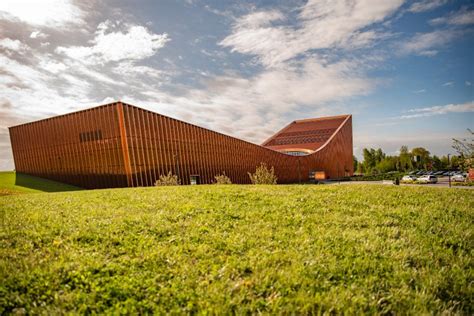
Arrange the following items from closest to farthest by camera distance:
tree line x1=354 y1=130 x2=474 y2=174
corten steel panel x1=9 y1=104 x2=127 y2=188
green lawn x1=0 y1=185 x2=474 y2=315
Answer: green lawn x1=0 y1=185 x2=474 y2=315 → corten steel panel x1=9 y1=104 x2=127 y2=188 → tree line x1=354 y1=130 x2=474 y2=174

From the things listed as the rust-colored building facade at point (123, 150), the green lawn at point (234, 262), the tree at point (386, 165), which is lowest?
the tree at point (386, 165)

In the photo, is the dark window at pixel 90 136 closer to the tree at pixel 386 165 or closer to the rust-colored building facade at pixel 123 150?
the rust-colored building facade at pixel 123 150

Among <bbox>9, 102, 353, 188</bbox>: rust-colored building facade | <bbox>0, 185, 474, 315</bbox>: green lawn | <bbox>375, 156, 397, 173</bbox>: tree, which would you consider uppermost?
<bbox>9, 102, 353, 188</bbox>: rust-colored building facade

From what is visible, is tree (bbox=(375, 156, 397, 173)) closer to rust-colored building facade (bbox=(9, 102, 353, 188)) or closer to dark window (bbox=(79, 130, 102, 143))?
rust-colored building facade (bbox=(9, 102, 353, 188))

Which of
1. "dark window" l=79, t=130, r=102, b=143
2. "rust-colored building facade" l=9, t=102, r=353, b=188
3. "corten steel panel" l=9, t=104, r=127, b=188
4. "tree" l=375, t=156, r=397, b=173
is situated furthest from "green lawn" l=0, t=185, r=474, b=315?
"tree" l=375, t=156, r=397, b=173

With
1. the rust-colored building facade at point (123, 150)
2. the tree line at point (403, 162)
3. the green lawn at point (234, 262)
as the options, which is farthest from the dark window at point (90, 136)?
the tree line at point (403, 162)

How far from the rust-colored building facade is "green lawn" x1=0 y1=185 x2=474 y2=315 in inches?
952

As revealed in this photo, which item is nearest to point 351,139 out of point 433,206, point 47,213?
point 433,206

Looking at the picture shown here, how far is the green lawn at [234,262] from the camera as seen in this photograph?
3336 mm

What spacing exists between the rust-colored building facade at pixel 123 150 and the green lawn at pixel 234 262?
2417cm

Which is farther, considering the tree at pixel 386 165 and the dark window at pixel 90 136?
the tree at pixel 386 165

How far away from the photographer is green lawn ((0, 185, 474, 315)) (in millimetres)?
3336

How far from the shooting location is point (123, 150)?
98.8 ft

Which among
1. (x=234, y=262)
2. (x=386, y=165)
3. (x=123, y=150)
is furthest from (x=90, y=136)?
(x=386, y=165)
